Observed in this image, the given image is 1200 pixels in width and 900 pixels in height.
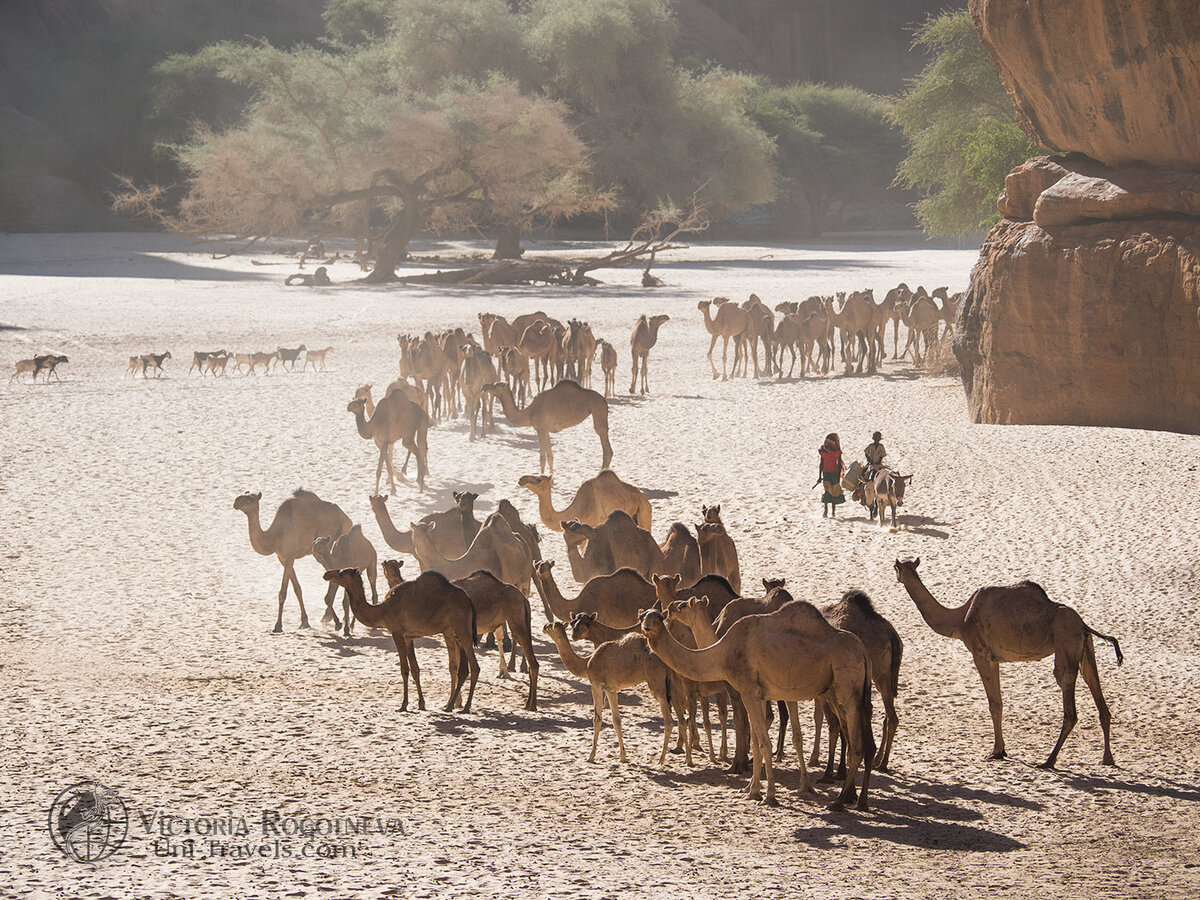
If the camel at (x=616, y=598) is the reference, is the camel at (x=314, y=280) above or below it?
above

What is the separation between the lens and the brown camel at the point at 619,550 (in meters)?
9.88

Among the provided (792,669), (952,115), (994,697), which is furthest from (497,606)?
(952,115)

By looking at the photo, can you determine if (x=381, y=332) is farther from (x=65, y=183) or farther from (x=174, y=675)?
(x=65, y=183)

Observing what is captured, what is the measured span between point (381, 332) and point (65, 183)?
36625 mm

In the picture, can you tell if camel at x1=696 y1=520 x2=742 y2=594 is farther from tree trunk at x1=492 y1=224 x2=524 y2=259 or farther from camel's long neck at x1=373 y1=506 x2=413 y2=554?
tree trunk at x1=492 y1=224 x2=524 y2=259

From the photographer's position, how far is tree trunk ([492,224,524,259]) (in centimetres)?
4803

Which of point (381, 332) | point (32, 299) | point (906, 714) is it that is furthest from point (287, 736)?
point (32, 299)

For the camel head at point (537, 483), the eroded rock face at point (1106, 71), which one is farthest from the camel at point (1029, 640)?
the eroded rock face at point (1106, 71)

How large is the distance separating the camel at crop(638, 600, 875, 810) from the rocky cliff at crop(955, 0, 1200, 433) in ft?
34.4

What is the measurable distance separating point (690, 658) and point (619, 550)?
283cm

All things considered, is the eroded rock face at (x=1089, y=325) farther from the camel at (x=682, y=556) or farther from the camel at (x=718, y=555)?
the camel at (x=682, y=556)

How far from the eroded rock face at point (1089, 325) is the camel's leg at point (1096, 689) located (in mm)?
9052

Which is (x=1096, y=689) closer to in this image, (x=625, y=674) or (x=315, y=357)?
(x=625, y=674)

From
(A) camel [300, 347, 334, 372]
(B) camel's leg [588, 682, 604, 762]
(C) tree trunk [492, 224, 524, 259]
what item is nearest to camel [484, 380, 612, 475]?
(B) camel's leg [588, 682, 604, 762]
